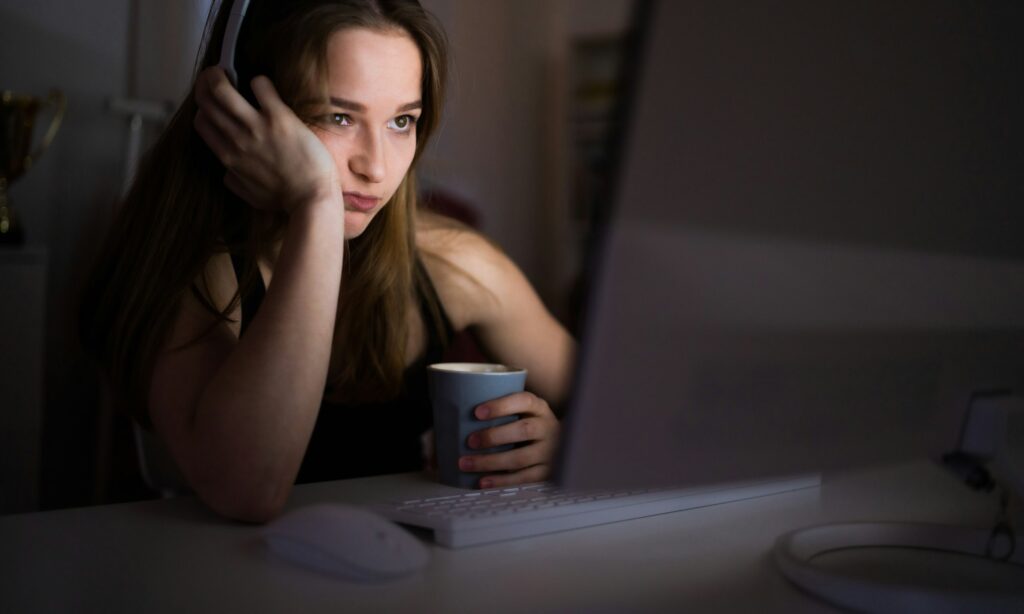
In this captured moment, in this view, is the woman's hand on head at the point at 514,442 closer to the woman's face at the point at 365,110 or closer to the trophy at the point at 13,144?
the woman's face at the point at 365,110

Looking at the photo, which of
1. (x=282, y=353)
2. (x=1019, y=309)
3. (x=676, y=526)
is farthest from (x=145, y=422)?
(x=1019, y=309)

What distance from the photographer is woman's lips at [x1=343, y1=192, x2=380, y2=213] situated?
3.33 ft

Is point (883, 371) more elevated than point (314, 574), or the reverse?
point (883, 371)

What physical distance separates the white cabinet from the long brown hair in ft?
2.47

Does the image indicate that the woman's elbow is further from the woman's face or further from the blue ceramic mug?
the woman's face

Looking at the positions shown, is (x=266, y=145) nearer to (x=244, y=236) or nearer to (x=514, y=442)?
(x=244, y=236)

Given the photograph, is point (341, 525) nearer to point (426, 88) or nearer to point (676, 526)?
point (676, 526)

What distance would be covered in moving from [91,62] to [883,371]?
2274 millimetres

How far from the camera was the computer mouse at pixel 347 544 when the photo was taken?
0.50 metres

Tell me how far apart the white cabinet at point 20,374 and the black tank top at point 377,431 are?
2.76ft

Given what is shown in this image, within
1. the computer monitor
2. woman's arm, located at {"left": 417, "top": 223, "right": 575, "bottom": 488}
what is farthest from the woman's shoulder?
the computer monitor

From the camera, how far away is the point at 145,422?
1.06m

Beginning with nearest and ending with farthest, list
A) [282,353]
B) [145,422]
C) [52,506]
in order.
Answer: [282,353]
[145,422]
[52,506]

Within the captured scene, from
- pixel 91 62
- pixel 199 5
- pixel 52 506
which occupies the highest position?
pixel 199 5
